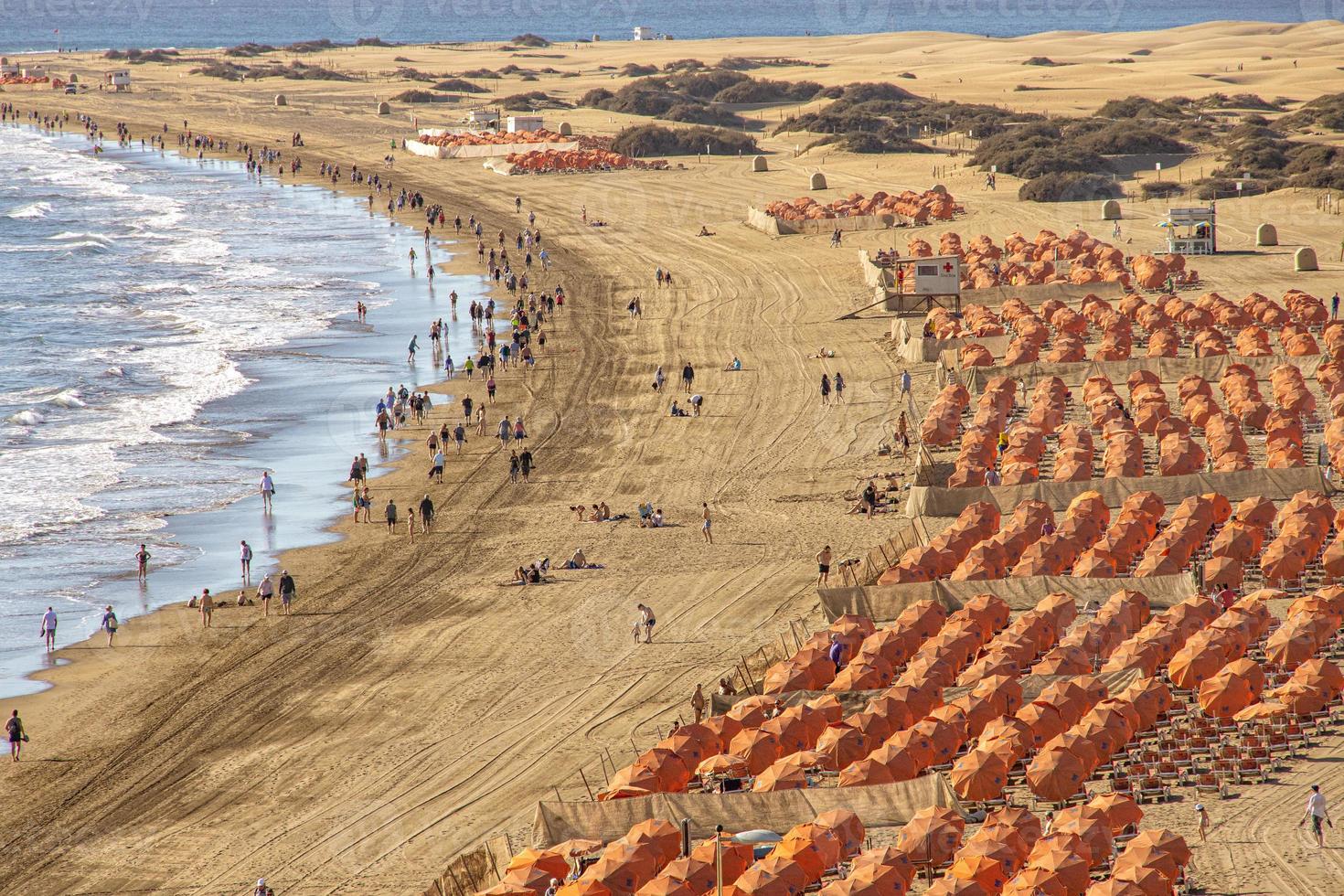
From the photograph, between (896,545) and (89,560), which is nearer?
(896,545)

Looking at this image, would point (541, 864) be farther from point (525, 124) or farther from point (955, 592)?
point (525, 124)

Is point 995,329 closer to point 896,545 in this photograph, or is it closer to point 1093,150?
point 896,545

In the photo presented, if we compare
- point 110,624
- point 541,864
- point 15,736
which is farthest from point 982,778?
point 110,624

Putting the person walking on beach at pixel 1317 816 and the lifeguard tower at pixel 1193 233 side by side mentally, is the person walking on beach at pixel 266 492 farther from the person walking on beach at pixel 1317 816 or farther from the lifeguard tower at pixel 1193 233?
the lifeguard tower at pixel 1193 233

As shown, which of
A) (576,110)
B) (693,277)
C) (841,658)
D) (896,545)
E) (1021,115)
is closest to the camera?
(841,658)

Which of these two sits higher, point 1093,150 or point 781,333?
point 1093,150

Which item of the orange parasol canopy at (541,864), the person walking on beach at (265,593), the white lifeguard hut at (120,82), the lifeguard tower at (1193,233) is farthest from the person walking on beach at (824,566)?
the white lifeguard hut at (120,82)

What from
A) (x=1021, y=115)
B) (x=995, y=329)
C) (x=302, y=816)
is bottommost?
(x=302, y=816)

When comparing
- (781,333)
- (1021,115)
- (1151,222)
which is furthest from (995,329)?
(1021,115)
